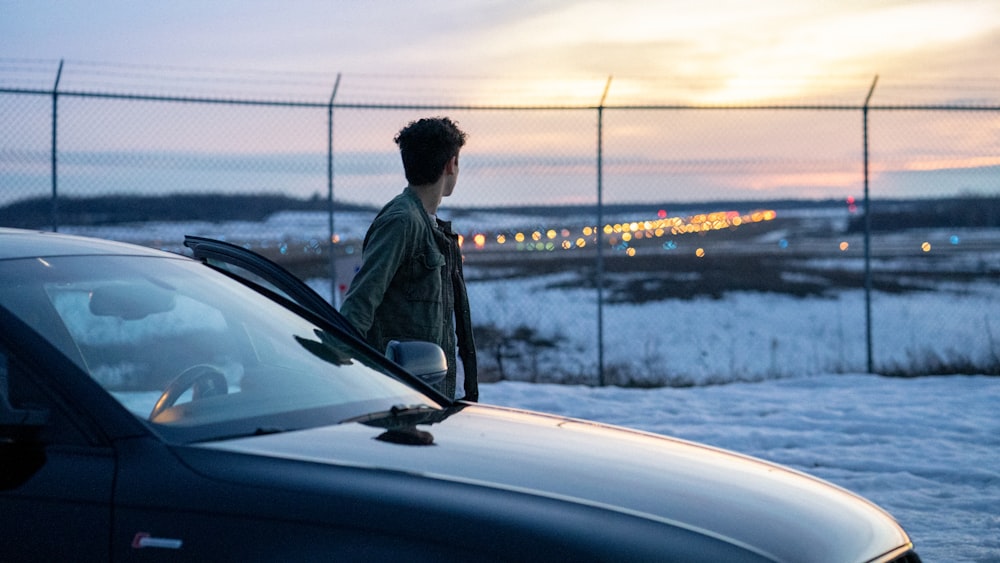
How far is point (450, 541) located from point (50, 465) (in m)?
0.89

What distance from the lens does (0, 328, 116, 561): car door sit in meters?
2.26

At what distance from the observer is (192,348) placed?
10.2ft

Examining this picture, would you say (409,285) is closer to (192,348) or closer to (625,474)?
(192,348)

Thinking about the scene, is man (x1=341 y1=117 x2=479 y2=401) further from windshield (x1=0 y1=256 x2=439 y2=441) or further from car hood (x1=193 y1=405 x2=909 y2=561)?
car hood (x1=193 y1=405 x2=909 y2=561)

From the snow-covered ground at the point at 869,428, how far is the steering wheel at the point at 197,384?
3.42 m

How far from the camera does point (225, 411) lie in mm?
2709

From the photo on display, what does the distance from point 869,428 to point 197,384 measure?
6.40 metres

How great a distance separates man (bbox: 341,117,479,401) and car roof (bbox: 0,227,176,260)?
45.0 inches

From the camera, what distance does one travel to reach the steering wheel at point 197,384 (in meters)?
2.85

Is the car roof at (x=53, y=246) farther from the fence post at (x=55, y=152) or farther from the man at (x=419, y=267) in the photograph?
the fence post at (x=55, y=152)

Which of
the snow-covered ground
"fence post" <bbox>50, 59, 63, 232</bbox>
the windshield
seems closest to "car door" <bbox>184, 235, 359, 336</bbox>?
the windshield

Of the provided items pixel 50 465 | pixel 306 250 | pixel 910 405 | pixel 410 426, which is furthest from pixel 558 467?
pixel 306 250

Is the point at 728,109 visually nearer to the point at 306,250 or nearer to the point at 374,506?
the point at 374,506

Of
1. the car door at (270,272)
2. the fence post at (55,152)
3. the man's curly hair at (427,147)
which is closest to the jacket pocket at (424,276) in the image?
the man's curly hair at (427,147)
